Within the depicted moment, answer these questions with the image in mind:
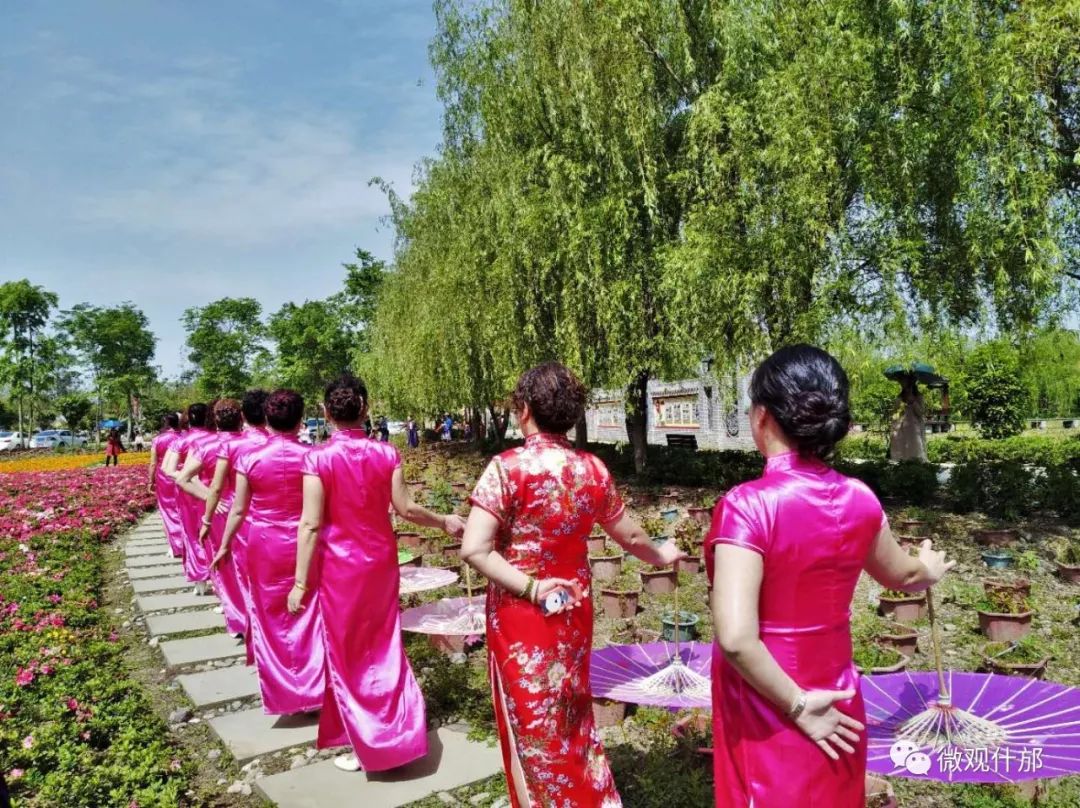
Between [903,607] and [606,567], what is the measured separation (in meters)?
2.60

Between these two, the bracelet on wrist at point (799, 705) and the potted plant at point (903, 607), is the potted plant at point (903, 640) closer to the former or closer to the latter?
the potted plant at point (903, 607)

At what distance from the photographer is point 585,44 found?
10.6 m

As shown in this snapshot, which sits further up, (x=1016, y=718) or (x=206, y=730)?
(x=1016, y=718)

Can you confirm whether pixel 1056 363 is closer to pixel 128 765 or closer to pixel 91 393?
pixel 128 765

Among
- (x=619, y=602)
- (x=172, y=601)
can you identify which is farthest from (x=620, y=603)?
(x=172, y=601)

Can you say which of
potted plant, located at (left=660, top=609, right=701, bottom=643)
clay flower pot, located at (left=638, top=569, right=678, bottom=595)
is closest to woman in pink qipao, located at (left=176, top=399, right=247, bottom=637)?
potted plant, located at (left=660, top=609, right=701, bottom=643)

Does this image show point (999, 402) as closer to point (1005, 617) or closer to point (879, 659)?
point (1005, 617)

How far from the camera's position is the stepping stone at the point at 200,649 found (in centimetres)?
552

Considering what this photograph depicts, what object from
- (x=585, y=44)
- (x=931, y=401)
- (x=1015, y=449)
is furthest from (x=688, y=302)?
(x=931, y=401)

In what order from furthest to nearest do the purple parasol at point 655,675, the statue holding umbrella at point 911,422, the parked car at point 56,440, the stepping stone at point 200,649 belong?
the parked car at point 56,440 < the statue holding umbrella at point 911,422 < the stepping stone at point 200,649 < the purple parasol at point 655,675

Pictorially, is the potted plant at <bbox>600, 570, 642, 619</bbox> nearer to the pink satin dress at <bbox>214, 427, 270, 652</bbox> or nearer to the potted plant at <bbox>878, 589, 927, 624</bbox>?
the potted plant at <bbox>878, 589, 927, 624</bbox>

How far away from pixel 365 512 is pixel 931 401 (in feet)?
98.5

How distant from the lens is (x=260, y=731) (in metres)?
4.21

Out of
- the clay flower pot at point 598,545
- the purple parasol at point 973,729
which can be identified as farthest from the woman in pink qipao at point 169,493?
the purple parasol at point 973,729
